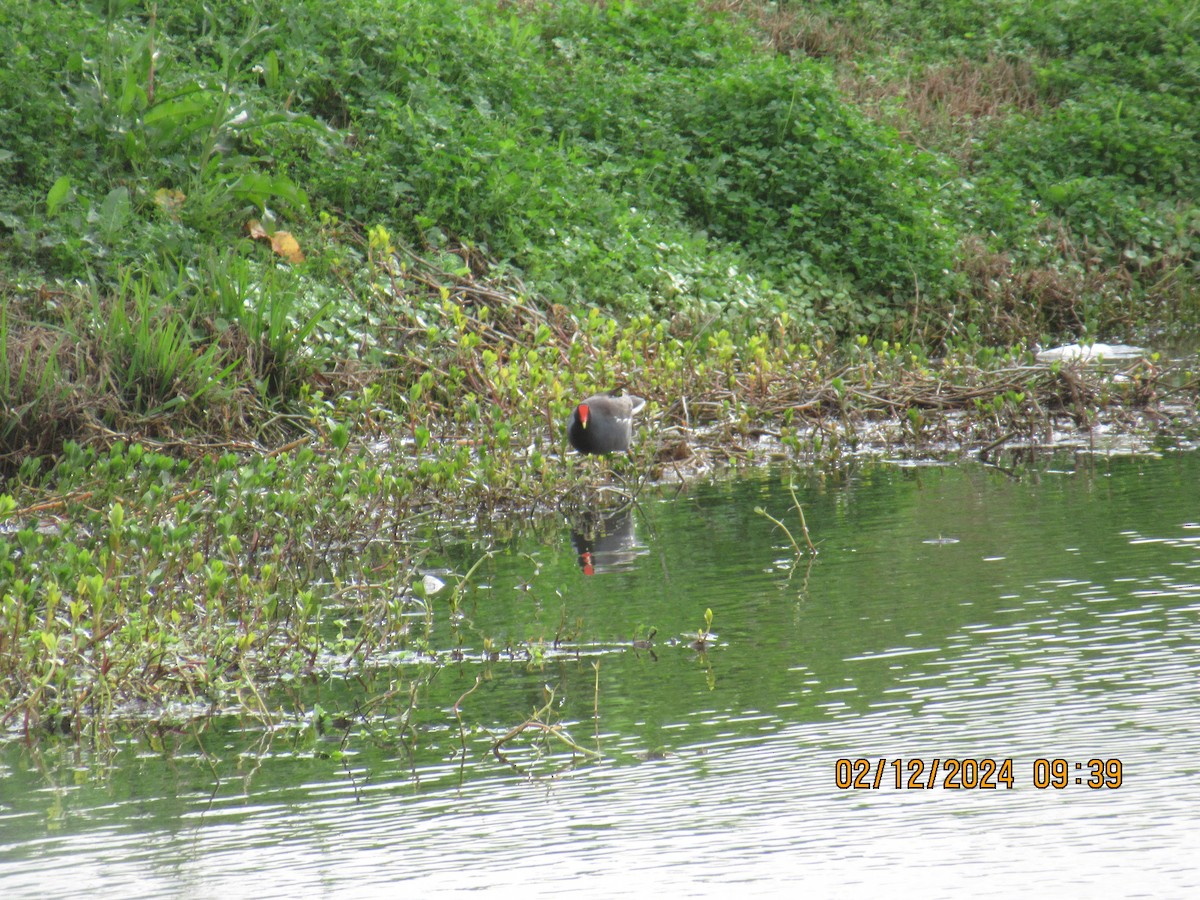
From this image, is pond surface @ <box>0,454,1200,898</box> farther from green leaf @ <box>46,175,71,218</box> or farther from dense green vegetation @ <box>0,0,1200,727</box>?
green leaf @ <box>46,175,71,218</box>

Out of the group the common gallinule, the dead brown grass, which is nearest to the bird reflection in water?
the common gallinule

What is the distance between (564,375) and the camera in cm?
952

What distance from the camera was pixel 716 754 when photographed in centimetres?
401

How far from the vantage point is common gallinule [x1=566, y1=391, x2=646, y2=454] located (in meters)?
8.37

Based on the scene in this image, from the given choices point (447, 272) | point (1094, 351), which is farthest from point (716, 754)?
point (1094, 351)

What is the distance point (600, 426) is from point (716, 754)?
4525 mm

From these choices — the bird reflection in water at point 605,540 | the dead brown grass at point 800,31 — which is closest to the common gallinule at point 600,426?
the bird reflection in water at point 605,540

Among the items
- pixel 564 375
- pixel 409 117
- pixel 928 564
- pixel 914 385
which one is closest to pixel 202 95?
pixel 409 117

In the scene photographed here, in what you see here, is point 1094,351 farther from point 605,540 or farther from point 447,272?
point 605,540

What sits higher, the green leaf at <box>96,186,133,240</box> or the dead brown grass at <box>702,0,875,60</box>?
the dead brown grass at <box>702,0,875,60</box>

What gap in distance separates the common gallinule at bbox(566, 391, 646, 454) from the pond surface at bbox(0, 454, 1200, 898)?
2050 millimetres

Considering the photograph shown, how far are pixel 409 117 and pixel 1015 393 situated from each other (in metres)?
5.72
